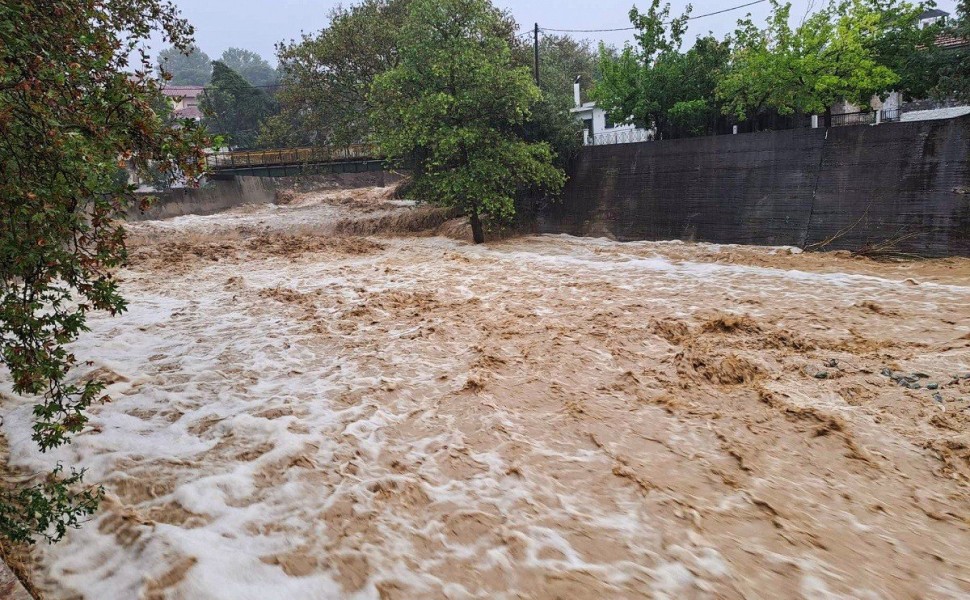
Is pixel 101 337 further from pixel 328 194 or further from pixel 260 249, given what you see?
pixel 328 194

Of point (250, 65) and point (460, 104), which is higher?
point (250, 65)

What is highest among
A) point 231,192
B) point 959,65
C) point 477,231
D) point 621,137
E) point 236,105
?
point 236,105

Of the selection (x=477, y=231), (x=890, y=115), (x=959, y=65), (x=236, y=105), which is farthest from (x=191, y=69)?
(x=959, y=65)

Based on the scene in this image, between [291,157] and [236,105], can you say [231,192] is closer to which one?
[291,157]

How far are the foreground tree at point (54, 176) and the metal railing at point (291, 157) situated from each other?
22.2 metres

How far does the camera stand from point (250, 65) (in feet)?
375

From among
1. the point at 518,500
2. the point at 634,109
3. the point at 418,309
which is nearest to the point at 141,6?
the point at 418,309

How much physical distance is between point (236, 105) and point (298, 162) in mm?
17712

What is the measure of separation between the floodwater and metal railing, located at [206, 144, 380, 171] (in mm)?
18128

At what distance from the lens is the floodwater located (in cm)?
353

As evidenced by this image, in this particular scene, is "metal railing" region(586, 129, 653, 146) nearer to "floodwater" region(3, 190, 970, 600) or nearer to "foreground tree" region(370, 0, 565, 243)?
"foreground tree" region(370, 0, 565, 243)

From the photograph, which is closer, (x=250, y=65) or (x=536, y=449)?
(x=536, y=449)

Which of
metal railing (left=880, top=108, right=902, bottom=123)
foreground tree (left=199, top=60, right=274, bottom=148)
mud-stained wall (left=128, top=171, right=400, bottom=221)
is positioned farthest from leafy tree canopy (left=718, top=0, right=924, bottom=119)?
foreground tree (left=199, top=60, right=274, bottom=148)

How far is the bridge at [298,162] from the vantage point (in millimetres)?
27250
